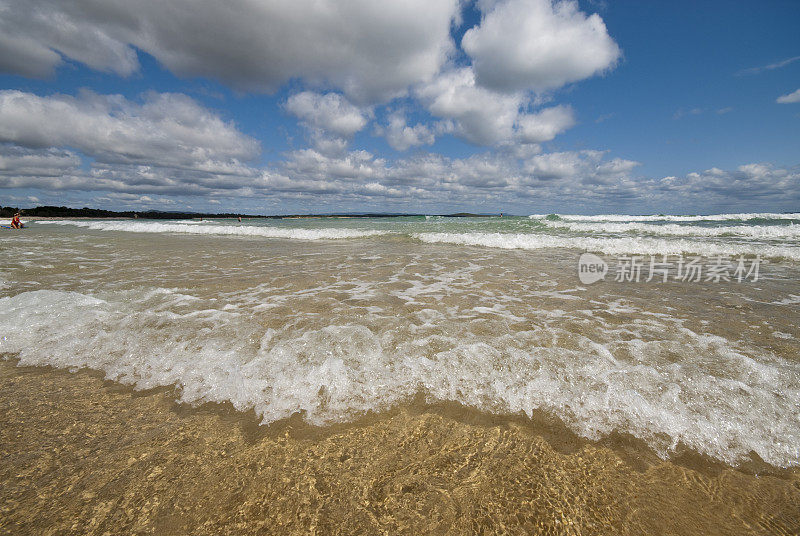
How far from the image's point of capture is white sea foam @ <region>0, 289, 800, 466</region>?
2162mm

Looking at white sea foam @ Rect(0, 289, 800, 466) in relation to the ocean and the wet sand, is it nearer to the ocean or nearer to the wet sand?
the ocean

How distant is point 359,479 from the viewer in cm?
172

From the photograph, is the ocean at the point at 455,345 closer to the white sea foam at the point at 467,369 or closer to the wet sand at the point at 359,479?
the white sea foam at the point at 467,369

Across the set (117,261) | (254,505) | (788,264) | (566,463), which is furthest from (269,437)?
(788,264)

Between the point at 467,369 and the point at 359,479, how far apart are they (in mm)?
1290

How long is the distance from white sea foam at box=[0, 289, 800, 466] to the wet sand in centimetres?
18

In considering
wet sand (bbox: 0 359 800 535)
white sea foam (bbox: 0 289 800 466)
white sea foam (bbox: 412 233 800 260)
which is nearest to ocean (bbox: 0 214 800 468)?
white sea foam (bbox: 0 289 800 466)

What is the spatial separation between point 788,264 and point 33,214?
100 m

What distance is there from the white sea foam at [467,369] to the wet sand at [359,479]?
184 mm

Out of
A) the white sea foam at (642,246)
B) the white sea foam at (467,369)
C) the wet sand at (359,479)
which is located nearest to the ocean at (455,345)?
the white sea foam at (467,369)

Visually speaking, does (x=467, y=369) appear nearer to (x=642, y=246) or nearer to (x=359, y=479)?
(x=359, y=479)

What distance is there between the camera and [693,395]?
92.2 inches

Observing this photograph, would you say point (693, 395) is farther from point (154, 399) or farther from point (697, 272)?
point (697, 272)

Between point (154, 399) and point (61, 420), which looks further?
point (154, 399)
